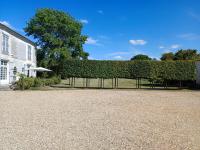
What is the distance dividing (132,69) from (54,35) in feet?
65.5

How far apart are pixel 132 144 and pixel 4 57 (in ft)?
72.0

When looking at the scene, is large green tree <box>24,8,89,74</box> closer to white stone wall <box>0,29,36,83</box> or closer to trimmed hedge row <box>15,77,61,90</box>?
white stone wall <box>0,29,36,83</box>

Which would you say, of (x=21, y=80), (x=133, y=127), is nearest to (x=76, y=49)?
(x=21, y=80)

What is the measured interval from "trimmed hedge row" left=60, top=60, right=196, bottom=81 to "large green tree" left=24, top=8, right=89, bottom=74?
14.4 metres

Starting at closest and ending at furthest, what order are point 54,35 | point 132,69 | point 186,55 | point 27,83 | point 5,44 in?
1. point 27,83
2. point 132,69
3. point 5,44
4. point 54,35
5. point 186,55

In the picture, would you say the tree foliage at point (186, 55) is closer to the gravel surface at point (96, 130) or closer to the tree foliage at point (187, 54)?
the tree foliage at point (187, 54)

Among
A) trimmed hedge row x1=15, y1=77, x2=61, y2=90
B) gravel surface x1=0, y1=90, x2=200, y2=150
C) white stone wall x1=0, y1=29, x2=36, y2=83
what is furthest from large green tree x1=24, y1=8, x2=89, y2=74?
gravel surface x1=0, y1=90, x2=200, y2=150

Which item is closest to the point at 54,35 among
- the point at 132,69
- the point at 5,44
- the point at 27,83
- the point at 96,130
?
the point at 5,44

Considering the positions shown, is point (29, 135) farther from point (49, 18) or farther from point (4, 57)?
point (49, 18)

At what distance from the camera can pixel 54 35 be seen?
42.0 metres

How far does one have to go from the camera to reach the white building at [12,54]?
83.3 feet

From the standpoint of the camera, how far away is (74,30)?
→ 137 ft

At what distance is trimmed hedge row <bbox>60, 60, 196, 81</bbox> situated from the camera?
84.2ft

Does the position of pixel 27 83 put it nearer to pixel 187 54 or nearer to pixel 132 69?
pixel 132 69
